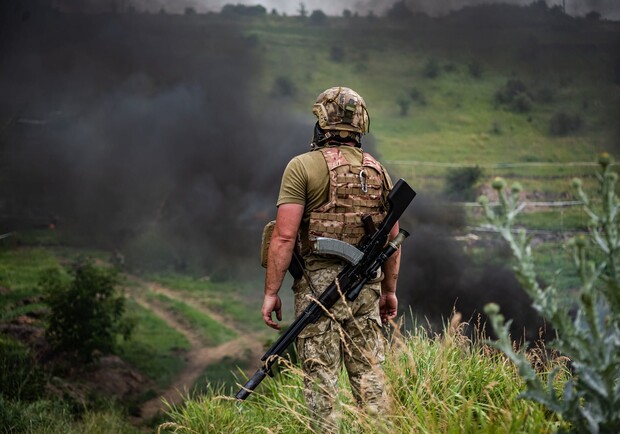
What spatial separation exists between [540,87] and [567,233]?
18.2 feet

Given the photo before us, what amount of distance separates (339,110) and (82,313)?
45.8 ft

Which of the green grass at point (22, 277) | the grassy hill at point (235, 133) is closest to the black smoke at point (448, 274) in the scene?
the grassy hill at point (235, 133)

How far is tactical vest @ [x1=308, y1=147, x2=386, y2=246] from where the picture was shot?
4871mm

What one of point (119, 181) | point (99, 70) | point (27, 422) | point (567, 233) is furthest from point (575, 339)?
point (99, 70)

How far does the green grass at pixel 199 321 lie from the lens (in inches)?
779

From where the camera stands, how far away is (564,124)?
22.9 m

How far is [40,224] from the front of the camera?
20.1 m

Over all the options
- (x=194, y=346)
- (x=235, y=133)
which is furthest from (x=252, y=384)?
(x=235, y=133)

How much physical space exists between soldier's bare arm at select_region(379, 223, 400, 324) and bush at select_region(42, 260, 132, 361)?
12.6m

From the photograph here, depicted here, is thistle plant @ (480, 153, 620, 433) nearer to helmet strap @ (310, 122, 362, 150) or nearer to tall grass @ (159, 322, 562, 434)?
tall grass @ (159, 322, 562, 434)

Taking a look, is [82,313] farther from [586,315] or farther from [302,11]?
[586,315]

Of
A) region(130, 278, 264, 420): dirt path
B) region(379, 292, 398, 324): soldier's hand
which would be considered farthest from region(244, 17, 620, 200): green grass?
region(379, 292, 398, 324): soldier's hand

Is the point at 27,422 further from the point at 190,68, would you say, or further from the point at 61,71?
the point at 190,68

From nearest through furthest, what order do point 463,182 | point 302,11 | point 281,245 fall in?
point 281,245
point 463,182
point 302,11
